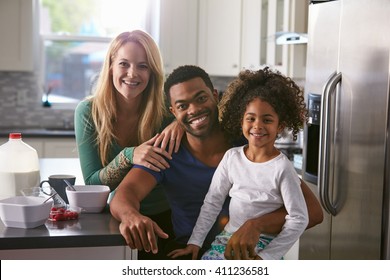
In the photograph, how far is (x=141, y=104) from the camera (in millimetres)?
1497

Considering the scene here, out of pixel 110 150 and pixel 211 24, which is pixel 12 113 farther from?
pixel 110 150

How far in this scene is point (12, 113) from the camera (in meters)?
3.61

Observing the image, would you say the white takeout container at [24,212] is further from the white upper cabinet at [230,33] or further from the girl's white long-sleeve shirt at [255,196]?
→ the white upper cabinet at [230,33]

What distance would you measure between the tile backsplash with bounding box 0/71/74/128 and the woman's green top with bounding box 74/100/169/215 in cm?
215

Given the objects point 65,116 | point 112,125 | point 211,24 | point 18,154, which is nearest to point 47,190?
point 18,154

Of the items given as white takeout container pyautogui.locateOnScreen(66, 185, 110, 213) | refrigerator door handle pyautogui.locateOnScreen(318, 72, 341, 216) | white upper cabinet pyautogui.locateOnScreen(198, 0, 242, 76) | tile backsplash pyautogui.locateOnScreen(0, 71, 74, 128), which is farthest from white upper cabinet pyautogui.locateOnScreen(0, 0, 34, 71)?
white takeout container pyautogui.locateOnScreen(66, 185, 110, 213)

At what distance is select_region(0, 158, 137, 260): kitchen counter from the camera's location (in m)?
1.38

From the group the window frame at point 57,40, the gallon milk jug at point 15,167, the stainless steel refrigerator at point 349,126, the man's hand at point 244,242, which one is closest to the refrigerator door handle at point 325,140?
the stainless steel refrigerator at point 349,126

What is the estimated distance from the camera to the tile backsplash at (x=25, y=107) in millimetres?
3605

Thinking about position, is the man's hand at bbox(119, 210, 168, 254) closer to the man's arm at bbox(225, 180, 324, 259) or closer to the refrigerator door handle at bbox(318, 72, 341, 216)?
the man's arm at bbox(225, 180, 324, 259)

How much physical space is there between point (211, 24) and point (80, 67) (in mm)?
1866

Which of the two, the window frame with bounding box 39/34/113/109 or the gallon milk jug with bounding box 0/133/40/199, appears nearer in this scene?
the gallon milk jug with bounding box 0/133/40/199

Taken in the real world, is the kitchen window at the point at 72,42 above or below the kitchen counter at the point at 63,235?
above

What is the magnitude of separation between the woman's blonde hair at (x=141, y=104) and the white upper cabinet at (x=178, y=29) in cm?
43
